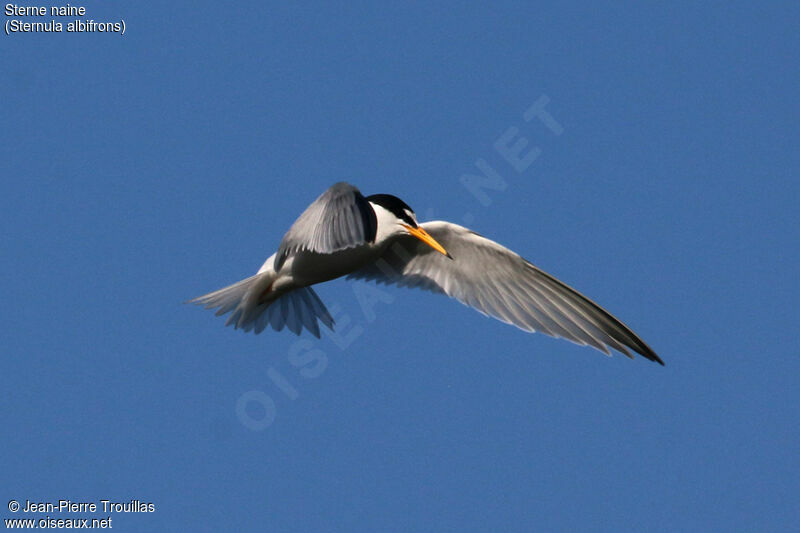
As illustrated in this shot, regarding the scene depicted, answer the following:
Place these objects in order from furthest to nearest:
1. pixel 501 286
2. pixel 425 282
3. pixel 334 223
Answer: pixel 425 282, pixel 501 286, pixel 334 223

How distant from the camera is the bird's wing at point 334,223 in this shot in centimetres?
462

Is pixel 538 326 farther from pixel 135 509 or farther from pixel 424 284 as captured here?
pixel 135 509

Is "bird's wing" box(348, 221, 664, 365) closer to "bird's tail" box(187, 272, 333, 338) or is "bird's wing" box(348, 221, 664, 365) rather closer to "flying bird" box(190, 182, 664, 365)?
"flying bird" box(190, 182, 664, 365)

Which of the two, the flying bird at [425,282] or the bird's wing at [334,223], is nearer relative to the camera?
the bird's wing at [334,223]

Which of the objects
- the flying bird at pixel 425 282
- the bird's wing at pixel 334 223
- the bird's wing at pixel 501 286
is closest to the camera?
the bird's wing at pixel 334 223

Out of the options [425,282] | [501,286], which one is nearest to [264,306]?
[425,282]

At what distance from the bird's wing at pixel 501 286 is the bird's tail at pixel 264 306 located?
0.39m

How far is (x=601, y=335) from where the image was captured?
5820 mm

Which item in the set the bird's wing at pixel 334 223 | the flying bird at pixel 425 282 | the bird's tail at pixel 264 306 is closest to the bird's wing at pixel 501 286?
the flying bird at pixel 425 282

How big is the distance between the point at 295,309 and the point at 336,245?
182cm

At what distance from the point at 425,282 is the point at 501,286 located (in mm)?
565

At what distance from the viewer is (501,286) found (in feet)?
20.2

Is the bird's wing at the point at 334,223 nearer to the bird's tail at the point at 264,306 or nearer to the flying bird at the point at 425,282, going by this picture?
the flying bird at the point at 425,282

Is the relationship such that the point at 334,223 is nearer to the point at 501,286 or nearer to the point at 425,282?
the point at 425,282
